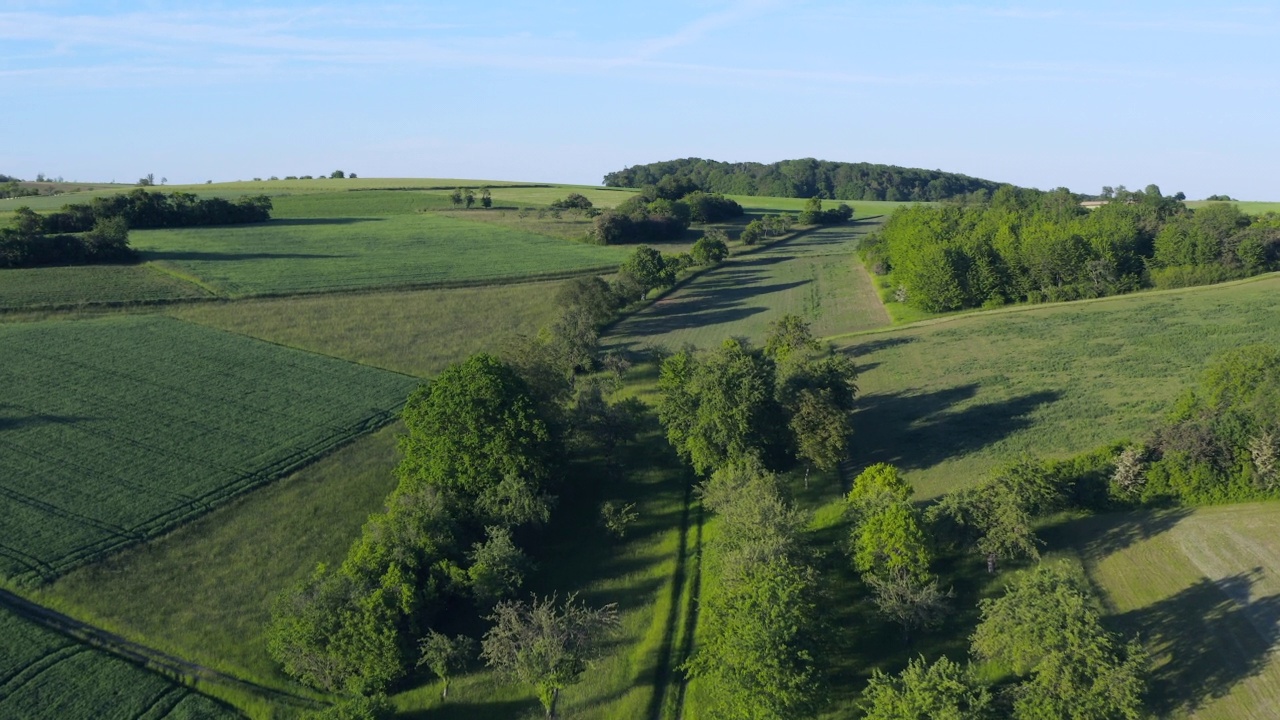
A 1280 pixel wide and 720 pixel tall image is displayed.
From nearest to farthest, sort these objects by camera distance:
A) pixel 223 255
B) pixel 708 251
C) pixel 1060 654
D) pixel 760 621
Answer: pixel 1060 654
pixel 760 621
pixel 223 255
pixel 708 251

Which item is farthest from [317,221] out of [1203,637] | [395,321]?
[1203,637]

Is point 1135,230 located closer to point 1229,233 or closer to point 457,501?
point 1229,233

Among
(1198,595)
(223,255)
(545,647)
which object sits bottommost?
(545,647)

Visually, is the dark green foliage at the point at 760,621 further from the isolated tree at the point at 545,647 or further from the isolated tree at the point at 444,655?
the isolated tree at the point at 444,655

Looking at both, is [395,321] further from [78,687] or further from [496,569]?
[78,687]

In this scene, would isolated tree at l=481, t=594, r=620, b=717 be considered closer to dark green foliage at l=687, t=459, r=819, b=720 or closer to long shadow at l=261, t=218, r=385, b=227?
dark green foliage at l=687, t=459, r=819, b=720

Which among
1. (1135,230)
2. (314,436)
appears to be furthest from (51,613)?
(1135,230)

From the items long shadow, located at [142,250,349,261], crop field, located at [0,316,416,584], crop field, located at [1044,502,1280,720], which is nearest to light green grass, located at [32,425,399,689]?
crop field, located at [0,316,416,584]
